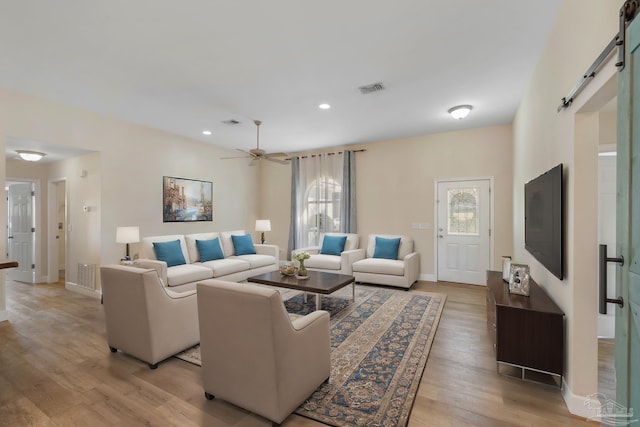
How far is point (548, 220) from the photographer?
7.63ft

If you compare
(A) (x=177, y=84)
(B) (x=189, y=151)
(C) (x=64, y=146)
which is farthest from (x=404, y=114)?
(C) (x=64, y=146)

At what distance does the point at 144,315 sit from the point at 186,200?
358 centimetres

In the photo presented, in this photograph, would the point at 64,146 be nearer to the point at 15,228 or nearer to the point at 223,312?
the point at 15,228

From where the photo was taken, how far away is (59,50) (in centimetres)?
273

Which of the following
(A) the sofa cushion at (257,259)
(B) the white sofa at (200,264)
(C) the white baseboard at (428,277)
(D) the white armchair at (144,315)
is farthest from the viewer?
(C) the white baseboard at (428,277)

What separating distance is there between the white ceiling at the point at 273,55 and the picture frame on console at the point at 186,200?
1.36 metres

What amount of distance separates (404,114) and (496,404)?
3.72 meters

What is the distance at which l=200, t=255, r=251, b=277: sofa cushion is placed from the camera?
15.4 ft

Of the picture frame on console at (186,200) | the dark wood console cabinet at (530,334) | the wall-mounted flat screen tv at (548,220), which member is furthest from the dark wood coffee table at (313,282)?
the picture frame on console at (186,200)

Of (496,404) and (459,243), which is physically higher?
A: (459,243)

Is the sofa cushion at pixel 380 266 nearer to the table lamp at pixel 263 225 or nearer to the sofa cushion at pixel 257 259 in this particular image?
the sofa cushion at pixel 257 259

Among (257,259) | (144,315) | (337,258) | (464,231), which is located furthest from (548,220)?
(257,259)

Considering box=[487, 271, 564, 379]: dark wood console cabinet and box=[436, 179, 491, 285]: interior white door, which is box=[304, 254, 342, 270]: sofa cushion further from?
box=[487, 271, 564, 379]: dark wood console cabinet

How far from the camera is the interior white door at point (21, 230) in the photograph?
5594mm
